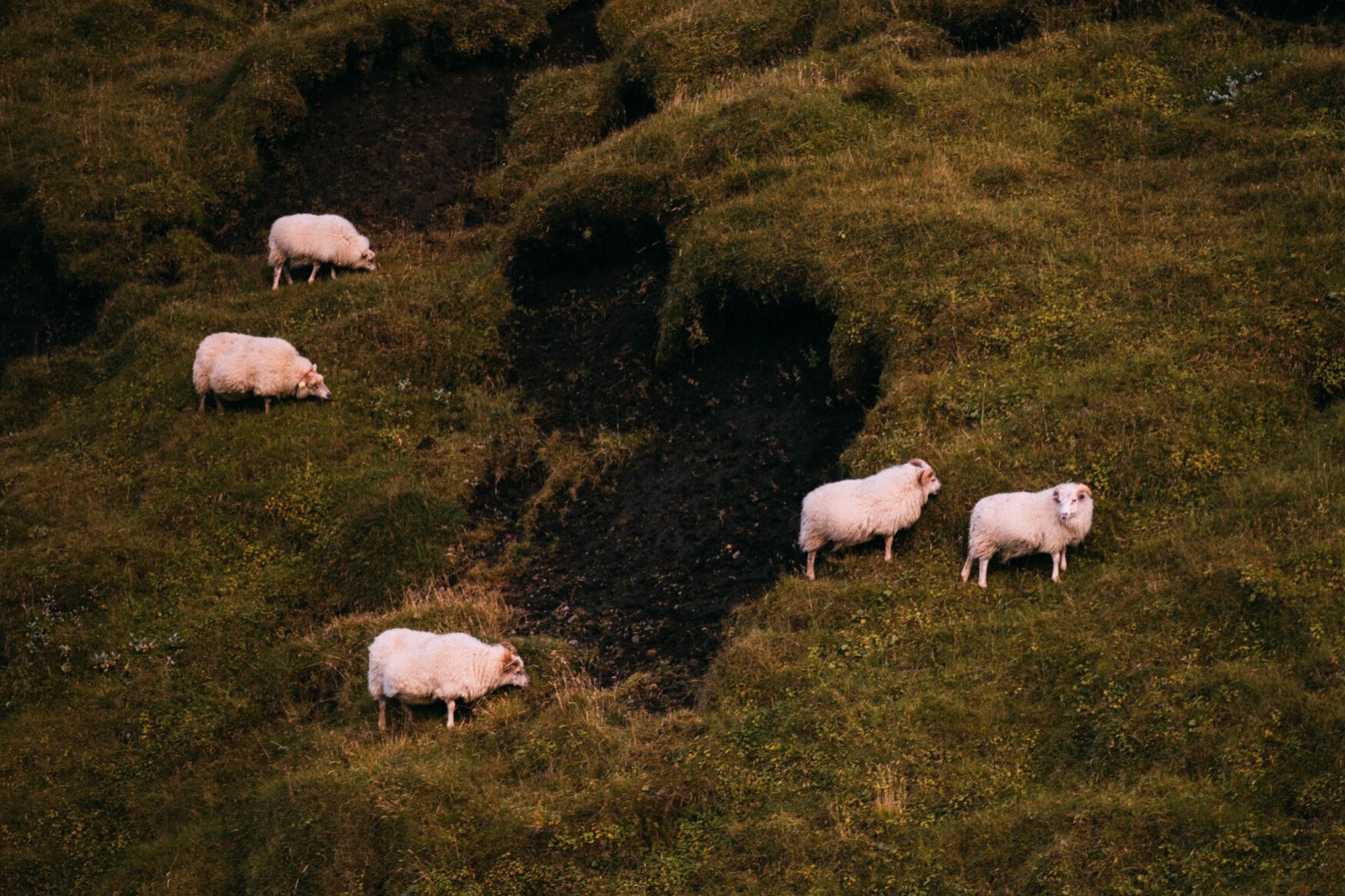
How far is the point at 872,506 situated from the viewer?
1702 centimetres

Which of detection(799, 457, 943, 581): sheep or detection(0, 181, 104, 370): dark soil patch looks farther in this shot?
detection(0, 181, 104, 370): dark soil patch

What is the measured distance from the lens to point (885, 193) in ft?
74.9

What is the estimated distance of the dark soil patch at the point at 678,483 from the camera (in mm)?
18500

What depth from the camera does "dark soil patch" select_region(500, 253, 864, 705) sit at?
728 inches

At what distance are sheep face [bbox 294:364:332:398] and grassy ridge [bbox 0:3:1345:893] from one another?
Result: 0.94ft

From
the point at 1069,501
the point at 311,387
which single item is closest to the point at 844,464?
the point at 1069,501

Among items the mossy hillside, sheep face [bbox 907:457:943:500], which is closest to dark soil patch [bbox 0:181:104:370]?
the mossy hillside

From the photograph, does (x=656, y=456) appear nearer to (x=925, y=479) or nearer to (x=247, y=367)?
(x=925, y=479)

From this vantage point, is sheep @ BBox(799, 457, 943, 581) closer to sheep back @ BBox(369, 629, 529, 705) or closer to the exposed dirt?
the exposed dirt

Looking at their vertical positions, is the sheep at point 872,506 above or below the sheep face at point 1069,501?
below

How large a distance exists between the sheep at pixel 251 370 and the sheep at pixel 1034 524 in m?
11.6

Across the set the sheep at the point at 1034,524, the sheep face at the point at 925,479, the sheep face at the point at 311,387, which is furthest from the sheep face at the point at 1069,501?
the sheep face at the point at 311,387

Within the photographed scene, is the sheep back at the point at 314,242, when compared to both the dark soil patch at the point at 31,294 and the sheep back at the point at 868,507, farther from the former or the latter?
the sheep back at the point at 868,507

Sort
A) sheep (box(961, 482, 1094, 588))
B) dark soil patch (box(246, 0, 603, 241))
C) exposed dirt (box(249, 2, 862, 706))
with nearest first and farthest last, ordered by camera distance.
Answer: sheep (box(961, 482, 1094, 588)) < exposed dirt (box(249, 2, 862, 706)) < dark soil patch (box(246, 0, 603, 241))
